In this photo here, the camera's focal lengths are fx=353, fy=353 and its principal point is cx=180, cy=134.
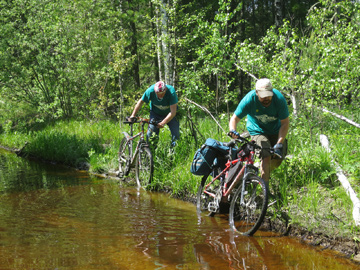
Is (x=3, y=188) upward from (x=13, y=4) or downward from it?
downward

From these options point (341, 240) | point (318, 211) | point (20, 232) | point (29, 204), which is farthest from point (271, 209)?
point (29, 204)

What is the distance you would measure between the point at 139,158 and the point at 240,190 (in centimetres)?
328

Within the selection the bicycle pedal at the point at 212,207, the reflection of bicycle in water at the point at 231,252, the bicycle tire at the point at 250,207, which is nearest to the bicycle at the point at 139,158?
the bicycle pedal at the point at 212,207

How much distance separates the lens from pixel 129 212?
5824 millimetres

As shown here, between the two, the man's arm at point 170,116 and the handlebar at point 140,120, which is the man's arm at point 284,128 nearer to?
the man's arm at point 170,116

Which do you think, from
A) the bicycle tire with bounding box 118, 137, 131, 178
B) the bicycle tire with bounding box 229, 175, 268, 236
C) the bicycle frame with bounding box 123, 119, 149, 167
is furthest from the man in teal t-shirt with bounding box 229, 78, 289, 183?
the bicycle tire with bounding box 118, 137, 131, 178

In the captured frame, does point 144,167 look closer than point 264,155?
No

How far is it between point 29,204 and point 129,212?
5.93ft

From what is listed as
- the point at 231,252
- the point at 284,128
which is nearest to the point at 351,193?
the point at 284,128

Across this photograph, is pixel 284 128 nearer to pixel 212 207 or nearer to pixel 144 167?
pixel 212 207

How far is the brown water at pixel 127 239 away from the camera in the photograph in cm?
383

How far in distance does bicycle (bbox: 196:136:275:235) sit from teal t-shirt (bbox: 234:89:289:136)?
365mm

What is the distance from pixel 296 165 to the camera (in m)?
5.83

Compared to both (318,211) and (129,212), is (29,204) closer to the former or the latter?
(129,212)
